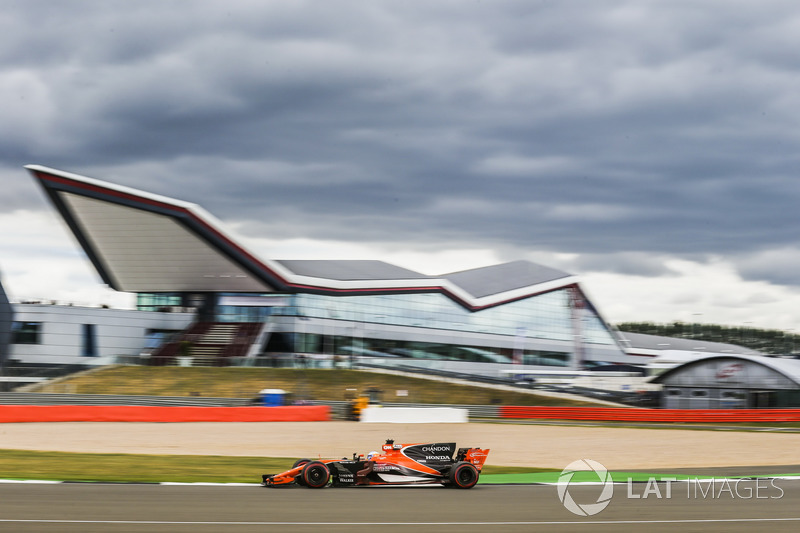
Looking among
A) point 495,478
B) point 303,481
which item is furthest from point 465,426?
point 303,481

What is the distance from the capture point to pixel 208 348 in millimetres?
67625

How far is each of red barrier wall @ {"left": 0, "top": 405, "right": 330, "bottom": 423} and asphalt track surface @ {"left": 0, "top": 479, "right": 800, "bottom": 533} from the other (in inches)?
865

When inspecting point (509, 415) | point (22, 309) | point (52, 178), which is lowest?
point (509, 415)

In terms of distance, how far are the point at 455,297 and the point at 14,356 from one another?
135ft

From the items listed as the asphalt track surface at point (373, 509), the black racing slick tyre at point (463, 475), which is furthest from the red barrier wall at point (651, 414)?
the black racing slick tyre at point (463, 475)

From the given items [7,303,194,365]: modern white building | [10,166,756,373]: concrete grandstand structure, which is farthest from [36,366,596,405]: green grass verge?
[7,303,194,365]: modern white building

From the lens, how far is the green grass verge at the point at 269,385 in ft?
169

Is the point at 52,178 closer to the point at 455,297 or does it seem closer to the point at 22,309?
the point at 22,309

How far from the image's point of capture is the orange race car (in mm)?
13750

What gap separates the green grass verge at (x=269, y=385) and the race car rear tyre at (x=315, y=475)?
38.5 m

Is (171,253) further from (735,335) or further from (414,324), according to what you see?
(735,335)

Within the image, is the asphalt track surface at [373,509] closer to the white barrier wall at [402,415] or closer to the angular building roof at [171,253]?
the white barrier wall at [402,415]

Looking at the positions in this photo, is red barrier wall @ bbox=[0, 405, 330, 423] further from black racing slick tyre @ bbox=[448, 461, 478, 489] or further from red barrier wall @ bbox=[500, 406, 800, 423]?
black racing slick tyre @ bbox=[448, 461, 478, 489]

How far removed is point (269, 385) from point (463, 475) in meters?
43.3
